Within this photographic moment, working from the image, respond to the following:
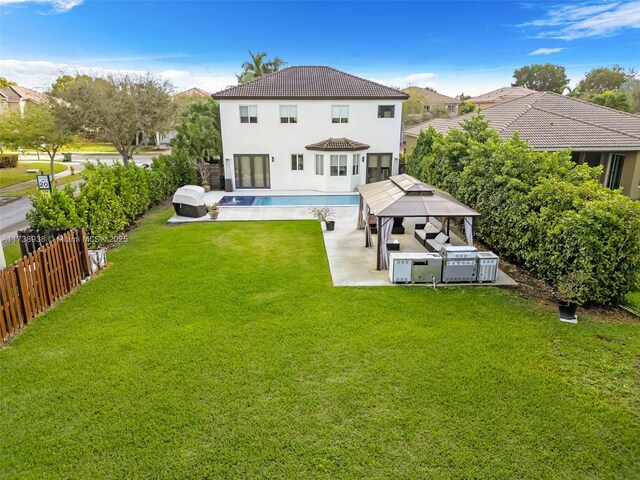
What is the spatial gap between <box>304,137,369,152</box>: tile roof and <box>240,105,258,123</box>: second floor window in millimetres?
3872

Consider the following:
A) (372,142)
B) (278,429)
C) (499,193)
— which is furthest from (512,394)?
(372,142)

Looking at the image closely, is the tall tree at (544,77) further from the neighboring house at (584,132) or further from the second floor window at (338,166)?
the second floor window at (338,166)

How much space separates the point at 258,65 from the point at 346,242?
42.9 m

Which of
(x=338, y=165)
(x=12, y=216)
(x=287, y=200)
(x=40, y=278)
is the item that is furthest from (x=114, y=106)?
(x=40, y=278)

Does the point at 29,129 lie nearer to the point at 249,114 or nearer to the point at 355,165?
the point at 249,114

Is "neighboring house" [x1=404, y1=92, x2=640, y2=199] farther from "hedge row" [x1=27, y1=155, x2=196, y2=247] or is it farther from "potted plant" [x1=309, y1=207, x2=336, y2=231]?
"hedge row" [x1=27, y1=155, x2=196, y2=247]

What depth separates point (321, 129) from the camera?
2719cm

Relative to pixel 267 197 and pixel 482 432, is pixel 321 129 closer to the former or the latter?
pixel 267 197

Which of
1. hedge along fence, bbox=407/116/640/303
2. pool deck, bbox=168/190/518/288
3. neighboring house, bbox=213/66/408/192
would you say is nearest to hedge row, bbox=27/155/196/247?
pool deck, bbox=168/190/518/288

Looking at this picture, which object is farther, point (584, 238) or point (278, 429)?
point (584, 238)

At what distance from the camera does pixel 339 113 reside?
88.7ft

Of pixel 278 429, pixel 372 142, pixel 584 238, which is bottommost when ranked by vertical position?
pixel 278 429

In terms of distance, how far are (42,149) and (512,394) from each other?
117 feet

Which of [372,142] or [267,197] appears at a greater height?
[372,142]
